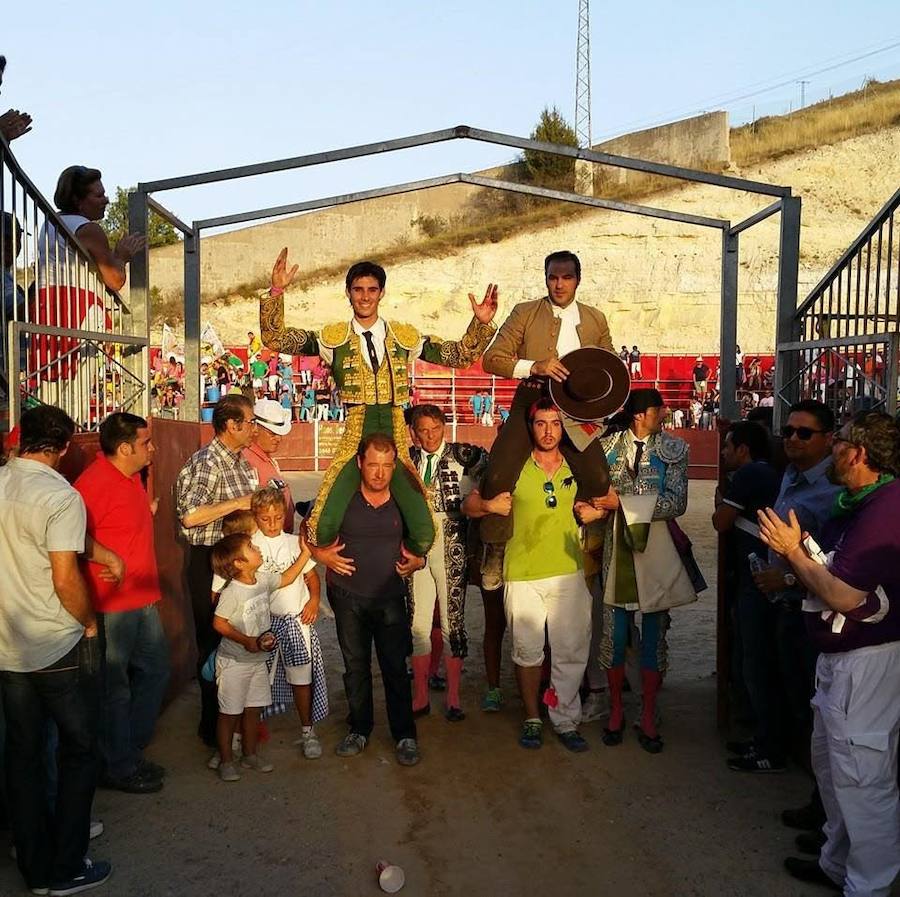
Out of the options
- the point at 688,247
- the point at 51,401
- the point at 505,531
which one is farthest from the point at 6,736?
the point at 688,247

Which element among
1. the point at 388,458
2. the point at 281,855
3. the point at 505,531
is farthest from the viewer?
the point at 505,531

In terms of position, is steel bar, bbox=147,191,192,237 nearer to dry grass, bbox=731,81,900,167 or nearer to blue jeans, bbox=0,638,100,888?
blue jeans, bbox=0,638,100,888

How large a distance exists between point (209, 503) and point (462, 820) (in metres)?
2.16

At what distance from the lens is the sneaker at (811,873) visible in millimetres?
4059

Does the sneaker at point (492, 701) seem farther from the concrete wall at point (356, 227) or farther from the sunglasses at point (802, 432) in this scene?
the concrete wall at point (356, 227)

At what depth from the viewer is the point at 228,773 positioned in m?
5.22

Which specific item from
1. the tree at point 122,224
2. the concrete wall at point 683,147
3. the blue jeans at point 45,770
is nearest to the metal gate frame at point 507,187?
the blue jeans at point 45,770

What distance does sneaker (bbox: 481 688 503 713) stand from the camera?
248 inches

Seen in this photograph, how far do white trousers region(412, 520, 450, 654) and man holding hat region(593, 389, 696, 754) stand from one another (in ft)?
3.28

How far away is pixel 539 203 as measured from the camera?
4097 centimetres

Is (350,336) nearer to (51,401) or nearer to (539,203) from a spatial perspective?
(51,401)

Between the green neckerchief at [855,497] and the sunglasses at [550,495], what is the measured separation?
6.63 feet

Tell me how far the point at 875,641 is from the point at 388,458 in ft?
8.43

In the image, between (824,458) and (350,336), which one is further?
(350,336)
